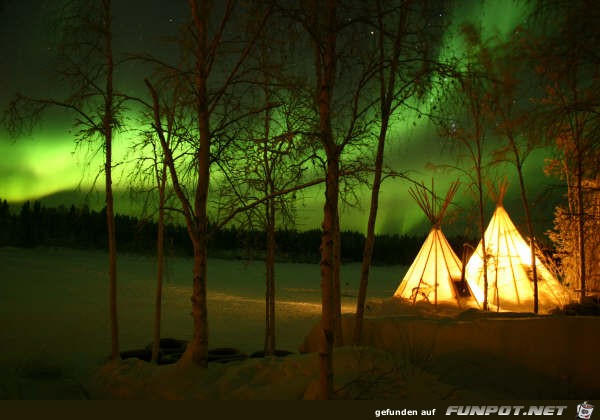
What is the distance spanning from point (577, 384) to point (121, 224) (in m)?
22.3

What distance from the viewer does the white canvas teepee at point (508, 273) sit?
37.7ft

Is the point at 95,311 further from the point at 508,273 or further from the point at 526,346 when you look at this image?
the point at 526,346

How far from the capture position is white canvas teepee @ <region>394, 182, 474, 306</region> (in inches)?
481

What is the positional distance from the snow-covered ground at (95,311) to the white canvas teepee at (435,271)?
1.75 m

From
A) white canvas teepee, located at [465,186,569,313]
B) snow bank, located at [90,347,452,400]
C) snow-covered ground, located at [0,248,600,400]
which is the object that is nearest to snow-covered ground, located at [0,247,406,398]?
snow-covered ground, located at [0,248,600,400]

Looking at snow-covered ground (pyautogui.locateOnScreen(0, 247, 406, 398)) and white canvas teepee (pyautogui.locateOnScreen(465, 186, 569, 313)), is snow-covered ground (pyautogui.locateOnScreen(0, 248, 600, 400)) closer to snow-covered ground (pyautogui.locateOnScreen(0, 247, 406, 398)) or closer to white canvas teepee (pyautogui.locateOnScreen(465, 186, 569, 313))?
snow-covered ground (pyautogui.locateOnScreen(0, 247, 406, 398))

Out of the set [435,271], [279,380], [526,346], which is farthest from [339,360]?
[435,271]

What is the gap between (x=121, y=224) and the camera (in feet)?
79.9

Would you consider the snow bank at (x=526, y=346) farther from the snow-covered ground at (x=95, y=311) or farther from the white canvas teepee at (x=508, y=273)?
the white canvas teepee at (x=508, y=273)

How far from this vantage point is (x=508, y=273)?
1203 centimetres

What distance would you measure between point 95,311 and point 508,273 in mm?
9053

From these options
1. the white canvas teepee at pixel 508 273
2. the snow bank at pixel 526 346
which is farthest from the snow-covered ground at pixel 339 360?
the white canvas teepee at pixel 508 273

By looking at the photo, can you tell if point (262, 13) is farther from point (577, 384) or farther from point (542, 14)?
point (577, 384)

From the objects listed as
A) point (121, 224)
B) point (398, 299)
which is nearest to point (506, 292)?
point (398, 299)
